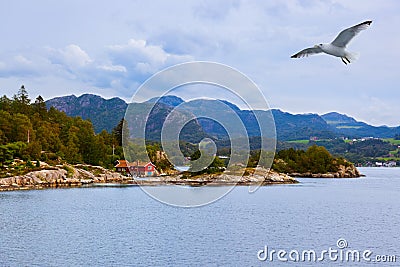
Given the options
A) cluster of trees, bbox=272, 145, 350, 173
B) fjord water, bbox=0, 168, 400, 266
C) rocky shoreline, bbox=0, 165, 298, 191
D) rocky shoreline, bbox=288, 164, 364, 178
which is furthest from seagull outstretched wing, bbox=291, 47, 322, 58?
rocky shoreline, bbox=288, 164, 364, 178

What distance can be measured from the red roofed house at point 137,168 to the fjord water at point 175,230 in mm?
37341

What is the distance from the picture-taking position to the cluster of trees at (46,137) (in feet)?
269

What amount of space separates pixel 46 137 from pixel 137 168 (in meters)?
21.1

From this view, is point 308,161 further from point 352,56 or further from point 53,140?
point 352,56

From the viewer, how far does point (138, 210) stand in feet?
174

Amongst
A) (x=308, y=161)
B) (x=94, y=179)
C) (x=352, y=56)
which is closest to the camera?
(x=352, y=56)

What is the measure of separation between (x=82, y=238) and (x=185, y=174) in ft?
204

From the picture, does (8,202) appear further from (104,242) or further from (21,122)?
(21,122)

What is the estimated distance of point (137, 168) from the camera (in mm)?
104875

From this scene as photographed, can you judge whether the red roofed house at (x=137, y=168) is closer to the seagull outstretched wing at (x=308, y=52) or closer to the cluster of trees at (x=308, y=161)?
the cluster of trees at (x=308, y=161)

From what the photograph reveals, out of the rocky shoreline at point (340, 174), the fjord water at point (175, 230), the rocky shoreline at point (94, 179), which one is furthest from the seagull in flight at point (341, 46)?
the rocky shoreline at point (340, 174)

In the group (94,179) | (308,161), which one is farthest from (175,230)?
(308,161)

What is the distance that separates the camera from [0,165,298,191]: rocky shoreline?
74.4 m

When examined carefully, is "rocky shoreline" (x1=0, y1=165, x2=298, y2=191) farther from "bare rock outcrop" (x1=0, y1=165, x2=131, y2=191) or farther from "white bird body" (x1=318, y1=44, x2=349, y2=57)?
"white bird body" (x1=318, y1=44, x2=349, y2=57)
